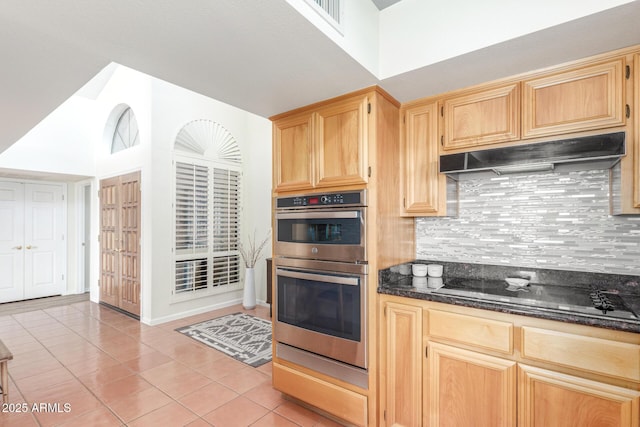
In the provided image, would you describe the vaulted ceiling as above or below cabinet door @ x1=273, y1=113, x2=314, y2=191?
above

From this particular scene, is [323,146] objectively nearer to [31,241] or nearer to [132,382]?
[132,382]

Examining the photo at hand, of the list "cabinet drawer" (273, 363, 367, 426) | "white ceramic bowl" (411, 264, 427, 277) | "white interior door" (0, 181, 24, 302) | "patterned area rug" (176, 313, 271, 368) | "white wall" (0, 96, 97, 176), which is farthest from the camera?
"white interior door" (0, 181, 24, 302)

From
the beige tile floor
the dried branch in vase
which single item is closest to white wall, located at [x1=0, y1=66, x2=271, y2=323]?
the dried branch in vase

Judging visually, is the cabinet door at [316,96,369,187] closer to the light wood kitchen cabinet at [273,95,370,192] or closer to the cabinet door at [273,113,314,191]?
the light wood kitchen cabinet at [273,95,370,192]

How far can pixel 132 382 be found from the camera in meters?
2.81

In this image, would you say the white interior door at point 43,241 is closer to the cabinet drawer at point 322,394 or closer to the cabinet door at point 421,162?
the cabinet drawer at point 322,394

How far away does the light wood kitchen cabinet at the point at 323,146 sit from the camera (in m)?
2.11

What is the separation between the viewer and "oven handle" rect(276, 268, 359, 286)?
2076 mm

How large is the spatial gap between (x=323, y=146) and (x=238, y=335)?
9.12 feet

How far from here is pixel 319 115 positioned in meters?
2.30

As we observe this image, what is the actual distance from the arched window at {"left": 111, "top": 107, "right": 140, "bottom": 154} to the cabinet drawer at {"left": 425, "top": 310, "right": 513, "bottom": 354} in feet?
15.5

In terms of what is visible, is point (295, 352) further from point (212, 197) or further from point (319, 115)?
point (212, 197)

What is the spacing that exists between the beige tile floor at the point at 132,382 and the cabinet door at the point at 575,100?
2391mm

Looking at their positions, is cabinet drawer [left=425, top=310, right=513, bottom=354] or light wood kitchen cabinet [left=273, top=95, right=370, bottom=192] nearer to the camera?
cabinet drawer [left=425, top=310, right=513, bottom=354]
